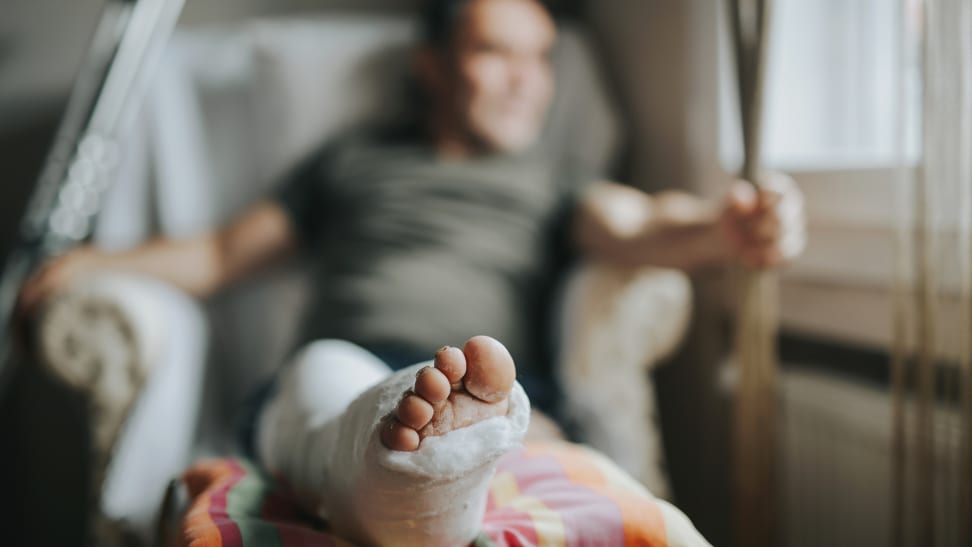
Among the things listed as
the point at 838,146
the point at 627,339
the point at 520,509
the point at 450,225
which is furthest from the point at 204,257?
the point at 838,146

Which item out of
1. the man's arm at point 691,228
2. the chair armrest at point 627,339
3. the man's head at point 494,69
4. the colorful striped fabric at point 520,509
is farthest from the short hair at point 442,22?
the colorful striped fabric at point 520,509

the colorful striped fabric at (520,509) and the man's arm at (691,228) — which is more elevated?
the man's arm at (691,228)

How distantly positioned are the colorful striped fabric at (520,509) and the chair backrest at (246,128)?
598 millimetres

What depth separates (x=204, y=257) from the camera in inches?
48.9

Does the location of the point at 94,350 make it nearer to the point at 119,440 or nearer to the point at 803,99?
the point at 119,440

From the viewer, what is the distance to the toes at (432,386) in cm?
47

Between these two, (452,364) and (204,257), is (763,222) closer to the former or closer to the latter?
(452,364)

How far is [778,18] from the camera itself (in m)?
1.30

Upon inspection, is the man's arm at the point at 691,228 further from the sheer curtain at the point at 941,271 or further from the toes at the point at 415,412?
the toes at the point at 415,412

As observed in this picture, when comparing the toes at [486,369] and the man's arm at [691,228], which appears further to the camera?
the man's arm at [691,228]

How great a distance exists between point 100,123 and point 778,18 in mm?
1062

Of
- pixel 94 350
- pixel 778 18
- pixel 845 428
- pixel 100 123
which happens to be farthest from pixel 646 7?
pixel 94 350

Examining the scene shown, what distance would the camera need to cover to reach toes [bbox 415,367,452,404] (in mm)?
475

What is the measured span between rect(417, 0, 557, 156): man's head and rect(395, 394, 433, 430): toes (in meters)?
0.78
